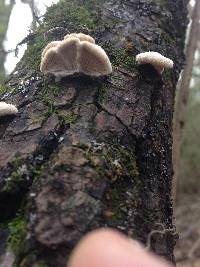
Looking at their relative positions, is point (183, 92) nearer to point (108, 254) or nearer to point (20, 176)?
point (20, 176)

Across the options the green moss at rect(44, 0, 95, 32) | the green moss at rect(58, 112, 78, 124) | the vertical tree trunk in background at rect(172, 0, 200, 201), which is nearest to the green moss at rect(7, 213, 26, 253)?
the green moss at rect(58, 112, 78, 124)

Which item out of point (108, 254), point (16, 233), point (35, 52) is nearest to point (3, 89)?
point (35, 52)

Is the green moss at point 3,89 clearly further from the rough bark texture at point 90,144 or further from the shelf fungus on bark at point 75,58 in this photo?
the shelf fungus on bark at point 75,58

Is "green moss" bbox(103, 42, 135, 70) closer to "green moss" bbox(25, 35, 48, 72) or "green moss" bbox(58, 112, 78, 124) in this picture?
"green moss" bbox(25, 35, 48, 72)

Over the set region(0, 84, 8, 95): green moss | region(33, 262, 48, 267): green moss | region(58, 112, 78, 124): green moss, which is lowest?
region(0, 84, 8, 95): green moss

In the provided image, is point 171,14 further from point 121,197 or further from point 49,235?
point 49,235

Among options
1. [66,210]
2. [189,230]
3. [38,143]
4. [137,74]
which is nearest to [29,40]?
[137,74]
